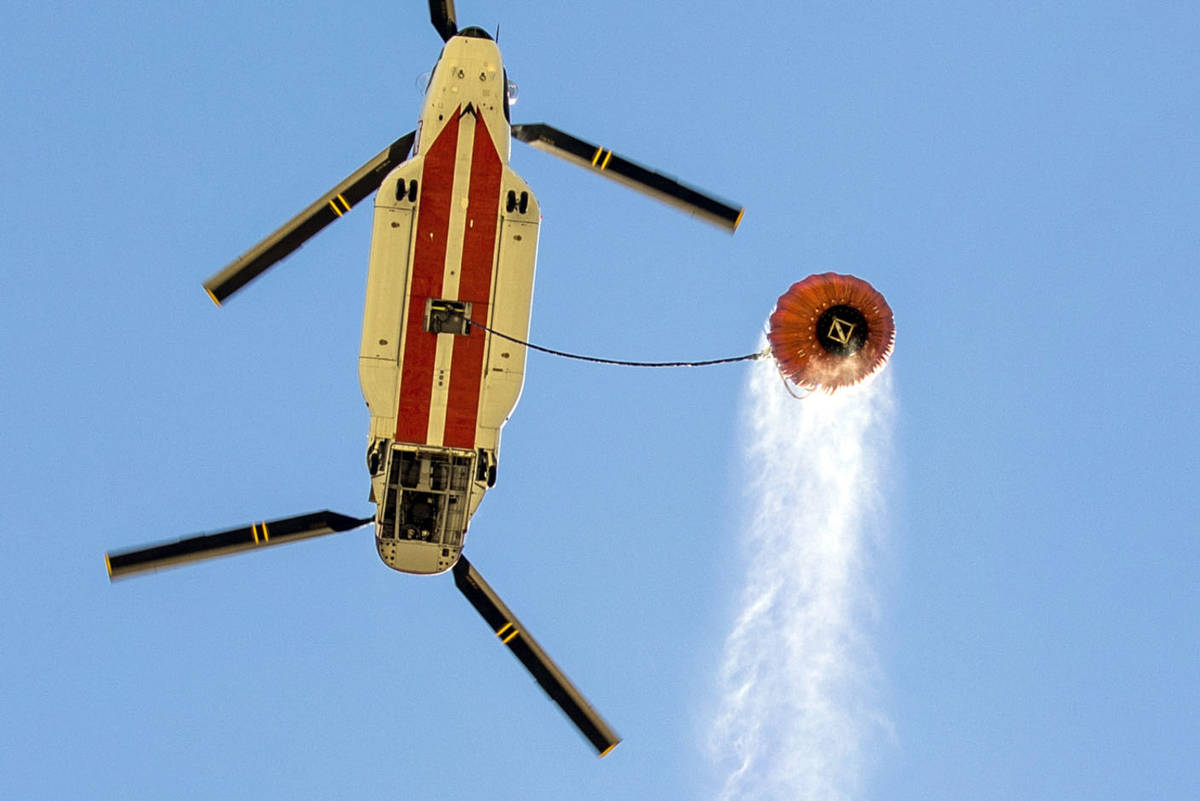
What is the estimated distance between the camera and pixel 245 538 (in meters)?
31.5

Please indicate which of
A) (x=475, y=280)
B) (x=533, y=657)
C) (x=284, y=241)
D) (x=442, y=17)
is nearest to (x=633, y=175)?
(x=475, y=280)

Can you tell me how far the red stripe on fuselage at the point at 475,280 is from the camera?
101 ft

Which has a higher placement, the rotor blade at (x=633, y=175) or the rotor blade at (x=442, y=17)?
the rotor blade at (x=442, y=17)

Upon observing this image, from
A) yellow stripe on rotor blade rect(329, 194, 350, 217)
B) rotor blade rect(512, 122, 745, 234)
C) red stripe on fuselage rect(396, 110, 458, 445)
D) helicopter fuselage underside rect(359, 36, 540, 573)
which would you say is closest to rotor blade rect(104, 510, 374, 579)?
helicopter fuselage underside rect(359, 36, 540, 573)

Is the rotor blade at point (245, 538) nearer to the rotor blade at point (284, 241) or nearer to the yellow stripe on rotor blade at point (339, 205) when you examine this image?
the rotor blade at point (284, 241)

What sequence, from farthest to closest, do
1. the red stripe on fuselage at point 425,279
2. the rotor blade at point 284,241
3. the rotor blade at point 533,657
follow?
the rotor blade at point 533,657 < the rotor blade at point 284,241 < the red stripe on fuselage at point 425,279

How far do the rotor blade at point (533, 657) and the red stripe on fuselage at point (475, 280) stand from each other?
3.25m

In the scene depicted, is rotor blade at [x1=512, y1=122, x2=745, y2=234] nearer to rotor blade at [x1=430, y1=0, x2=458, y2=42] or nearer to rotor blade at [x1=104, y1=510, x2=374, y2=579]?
rotor blade at [x1=430, y1=0, x2=458, y2=42]

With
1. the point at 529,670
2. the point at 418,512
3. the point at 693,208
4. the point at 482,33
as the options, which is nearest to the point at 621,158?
the point at 693,208

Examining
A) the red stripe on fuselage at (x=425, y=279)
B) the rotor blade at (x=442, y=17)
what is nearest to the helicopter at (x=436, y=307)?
the red stripe on fuselage at (x=425, y=279)

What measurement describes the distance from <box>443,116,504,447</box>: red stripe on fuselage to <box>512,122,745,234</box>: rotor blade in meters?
A: 1.49

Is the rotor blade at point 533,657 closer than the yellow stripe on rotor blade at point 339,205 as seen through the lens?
No

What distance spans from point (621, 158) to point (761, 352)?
217 inches

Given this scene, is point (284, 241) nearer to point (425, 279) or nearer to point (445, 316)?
point (425, 279)
